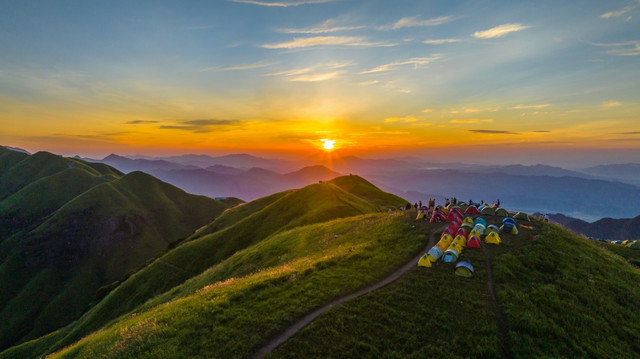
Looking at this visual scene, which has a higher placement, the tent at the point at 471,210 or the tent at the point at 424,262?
the tent at the point at 471,210

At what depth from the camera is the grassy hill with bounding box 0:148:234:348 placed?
110625 millimetres

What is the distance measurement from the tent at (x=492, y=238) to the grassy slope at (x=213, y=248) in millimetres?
42447

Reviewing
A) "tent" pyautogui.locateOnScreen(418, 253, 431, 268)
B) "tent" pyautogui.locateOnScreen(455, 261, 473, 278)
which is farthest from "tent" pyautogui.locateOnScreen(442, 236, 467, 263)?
"tent" pyautogui.locateOnScreen(418, 253, 431, 268)

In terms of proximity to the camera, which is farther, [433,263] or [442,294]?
[433,263]

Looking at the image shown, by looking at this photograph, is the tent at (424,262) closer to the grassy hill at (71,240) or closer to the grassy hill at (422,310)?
the grassy hill at (422,310)

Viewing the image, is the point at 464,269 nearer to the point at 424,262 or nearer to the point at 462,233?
the point at 424,262

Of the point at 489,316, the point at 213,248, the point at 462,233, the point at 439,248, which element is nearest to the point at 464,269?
the point at 439,248

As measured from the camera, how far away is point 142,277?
231 ft

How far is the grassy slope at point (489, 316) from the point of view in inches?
652

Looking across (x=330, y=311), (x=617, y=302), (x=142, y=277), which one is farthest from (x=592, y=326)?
(x=142, y=277)

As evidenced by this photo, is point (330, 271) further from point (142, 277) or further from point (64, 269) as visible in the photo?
point (64, 269)

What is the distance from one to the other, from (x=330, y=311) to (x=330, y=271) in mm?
7146

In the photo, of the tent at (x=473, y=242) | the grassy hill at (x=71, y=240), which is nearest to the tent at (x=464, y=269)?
the tent at (x=473, y=242)

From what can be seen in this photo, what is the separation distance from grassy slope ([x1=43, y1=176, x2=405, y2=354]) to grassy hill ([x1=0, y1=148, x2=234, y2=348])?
3433 centimetres
